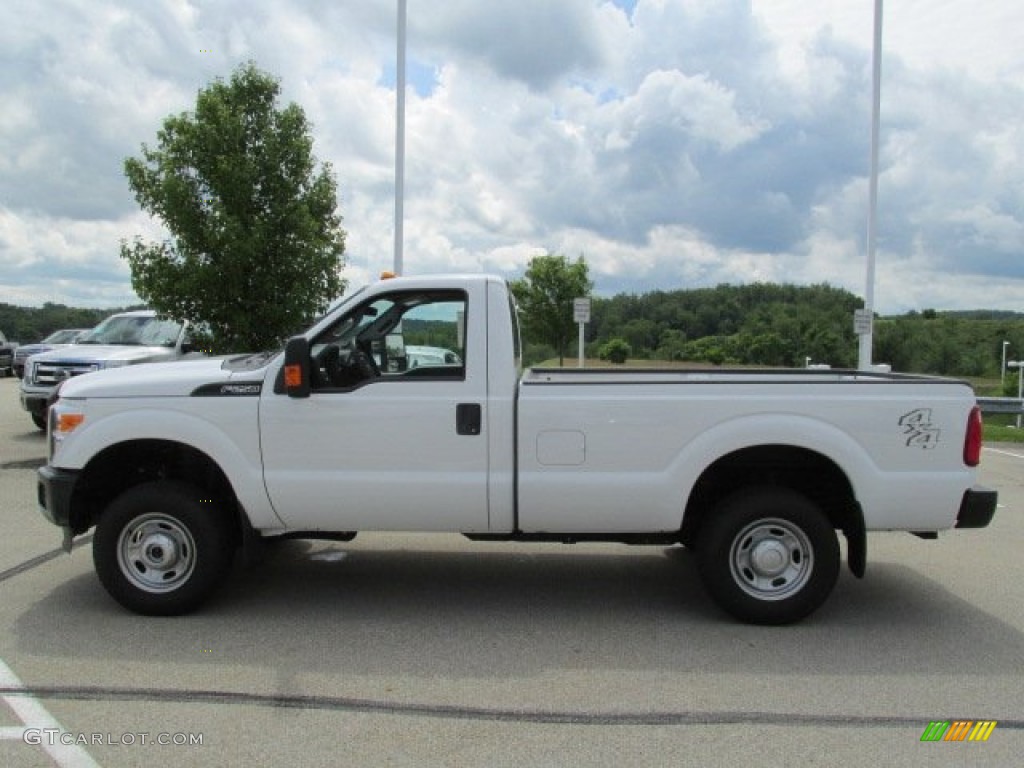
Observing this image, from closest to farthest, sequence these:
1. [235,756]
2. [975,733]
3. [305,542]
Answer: [235,756], [975,733], [305,542]

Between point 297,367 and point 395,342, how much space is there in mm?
662

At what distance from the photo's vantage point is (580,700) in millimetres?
4066

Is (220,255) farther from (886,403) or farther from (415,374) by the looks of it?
(886,403)

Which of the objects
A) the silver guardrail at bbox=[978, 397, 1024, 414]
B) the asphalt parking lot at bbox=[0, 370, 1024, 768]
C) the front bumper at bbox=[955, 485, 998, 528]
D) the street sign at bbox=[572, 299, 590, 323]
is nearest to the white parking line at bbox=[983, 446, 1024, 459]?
the silver guardrail at bbox=[978, 397, 1024, 414]

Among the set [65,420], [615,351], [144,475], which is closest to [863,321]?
[615,351]

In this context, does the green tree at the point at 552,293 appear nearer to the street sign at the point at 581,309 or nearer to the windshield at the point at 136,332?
the street sign at the point at 581,309

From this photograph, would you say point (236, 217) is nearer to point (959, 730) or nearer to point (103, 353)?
point (103, 353)

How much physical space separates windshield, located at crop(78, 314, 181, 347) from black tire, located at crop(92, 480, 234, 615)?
29.3ft

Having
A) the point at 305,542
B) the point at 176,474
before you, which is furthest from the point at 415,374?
the point at 305,542

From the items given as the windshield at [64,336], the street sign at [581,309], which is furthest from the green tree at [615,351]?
the windshield at [64,336]

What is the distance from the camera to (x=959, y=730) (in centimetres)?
381

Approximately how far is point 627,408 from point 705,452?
1.66ft

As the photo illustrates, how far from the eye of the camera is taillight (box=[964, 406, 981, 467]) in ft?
16.2

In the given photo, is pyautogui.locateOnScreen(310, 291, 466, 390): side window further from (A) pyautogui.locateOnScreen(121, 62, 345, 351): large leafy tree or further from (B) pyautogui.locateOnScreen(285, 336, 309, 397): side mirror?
(A) pyautogui.locateOnScreen(121, 62, 345, 351): large leafy tree
